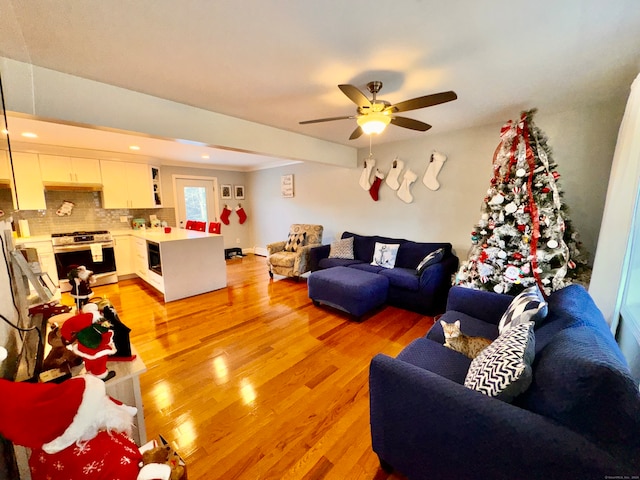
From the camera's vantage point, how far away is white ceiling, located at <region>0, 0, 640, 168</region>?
1.26 m

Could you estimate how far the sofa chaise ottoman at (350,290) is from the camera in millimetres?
2881

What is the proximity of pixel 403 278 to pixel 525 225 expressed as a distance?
4.38ft

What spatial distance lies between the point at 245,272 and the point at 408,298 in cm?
316

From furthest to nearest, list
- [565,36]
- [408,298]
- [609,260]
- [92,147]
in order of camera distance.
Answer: [92,147] → [408,298] → [609,260] → [565,36]

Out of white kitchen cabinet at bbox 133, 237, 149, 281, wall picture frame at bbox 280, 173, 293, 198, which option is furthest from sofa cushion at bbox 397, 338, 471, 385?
wall picture frame at bbox 280, 173, 293, 198

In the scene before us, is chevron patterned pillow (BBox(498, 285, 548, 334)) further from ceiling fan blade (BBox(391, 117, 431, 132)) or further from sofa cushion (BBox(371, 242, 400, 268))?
sofa cushion (BBox(371, 242, 400, 268))

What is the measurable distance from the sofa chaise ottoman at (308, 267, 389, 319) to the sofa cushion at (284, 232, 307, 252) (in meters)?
1.40

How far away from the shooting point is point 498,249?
97.7 inches

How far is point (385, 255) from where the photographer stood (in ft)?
12.4

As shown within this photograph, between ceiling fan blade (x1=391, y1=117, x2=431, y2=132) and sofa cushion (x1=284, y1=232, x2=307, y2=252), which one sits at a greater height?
ceiling fan blade (x1=391, y1=117, x2=431, y2=132)

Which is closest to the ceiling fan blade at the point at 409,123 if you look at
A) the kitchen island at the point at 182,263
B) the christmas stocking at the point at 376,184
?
the christmas stocking at the point at 376,184

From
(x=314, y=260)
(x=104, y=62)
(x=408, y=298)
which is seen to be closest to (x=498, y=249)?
(x=408, y=298)

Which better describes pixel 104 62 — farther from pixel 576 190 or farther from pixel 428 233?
pixel 576 190

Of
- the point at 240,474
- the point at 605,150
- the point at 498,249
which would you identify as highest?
the point at 605,150
